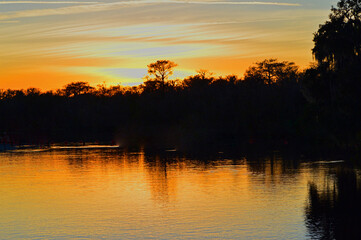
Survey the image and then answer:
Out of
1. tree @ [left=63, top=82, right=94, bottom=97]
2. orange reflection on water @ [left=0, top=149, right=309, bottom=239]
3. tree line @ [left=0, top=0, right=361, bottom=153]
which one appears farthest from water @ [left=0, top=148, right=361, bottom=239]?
tree @ [left=63, top=82, right=94, bottom=97]

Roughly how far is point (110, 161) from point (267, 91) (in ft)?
145

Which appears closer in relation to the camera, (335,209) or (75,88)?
(335,209)

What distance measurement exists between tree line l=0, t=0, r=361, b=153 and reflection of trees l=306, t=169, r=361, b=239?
682 centimetres

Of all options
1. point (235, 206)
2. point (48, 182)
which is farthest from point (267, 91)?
point (235, 206)

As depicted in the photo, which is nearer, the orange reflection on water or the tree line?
the orange reflection on water

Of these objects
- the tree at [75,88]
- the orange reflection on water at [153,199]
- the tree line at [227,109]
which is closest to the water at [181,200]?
the orange reflection on water at [153,199]

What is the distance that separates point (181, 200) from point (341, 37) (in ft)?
61.2

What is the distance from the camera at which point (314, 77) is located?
42.1 m

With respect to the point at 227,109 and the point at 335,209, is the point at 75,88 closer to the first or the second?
the point at 227,109

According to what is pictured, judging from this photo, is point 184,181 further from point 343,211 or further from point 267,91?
point 267,91

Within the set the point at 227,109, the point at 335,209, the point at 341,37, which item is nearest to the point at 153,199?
the point at 335,209

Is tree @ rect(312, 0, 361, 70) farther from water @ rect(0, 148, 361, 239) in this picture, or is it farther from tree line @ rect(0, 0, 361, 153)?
water @ rect(0, 148, 361, 239)

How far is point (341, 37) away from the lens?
40.5 metres

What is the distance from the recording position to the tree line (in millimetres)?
40719
